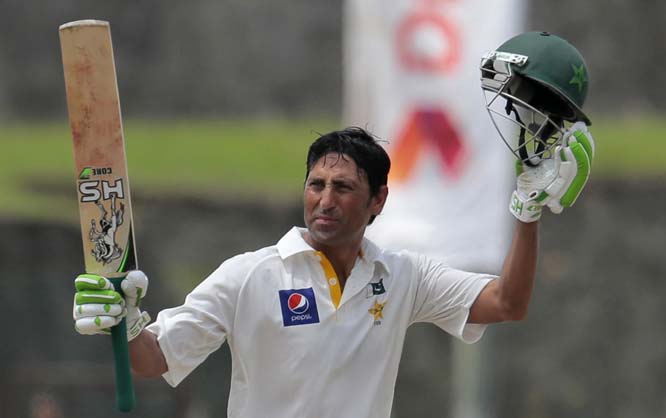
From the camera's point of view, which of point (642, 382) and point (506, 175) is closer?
point (506, 175)

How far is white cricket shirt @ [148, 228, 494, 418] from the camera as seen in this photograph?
3652mm

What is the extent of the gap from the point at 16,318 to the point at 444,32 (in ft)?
11.8

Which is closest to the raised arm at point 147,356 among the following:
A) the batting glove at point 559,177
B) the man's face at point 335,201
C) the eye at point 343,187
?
the man's face at point 335,201

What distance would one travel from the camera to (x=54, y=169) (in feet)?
31.7

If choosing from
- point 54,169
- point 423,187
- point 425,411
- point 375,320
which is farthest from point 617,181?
point 375,320

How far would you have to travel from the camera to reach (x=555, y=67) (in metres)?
3.68

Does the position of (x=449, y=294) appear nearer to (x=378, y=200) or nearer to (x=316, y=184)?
(x=378, y=200)

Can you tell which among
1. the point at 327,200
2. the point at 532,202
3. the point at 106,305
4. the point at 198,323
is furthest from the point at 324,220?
the point at 106,305

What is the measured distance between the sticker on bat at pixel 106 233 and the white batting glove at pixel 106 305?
9 cm

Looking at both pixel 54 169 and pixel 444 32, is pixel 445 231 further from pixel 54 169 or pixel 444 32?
pixel 54 169

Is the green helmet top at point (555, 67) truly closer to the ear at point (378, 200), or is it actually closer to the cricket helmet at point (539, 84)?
the cricket helmet at point (539, 84)

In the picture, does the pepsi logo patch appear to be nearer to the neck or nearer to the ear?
the neck

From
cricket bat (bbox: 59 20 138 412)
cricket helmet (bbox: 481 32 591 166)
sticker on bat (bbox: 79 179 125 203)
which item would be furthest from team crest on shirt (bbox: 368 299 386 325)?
sticker on bat (bbox: 79 179 125 203)

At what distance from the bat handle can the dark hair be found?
697 millimetres
